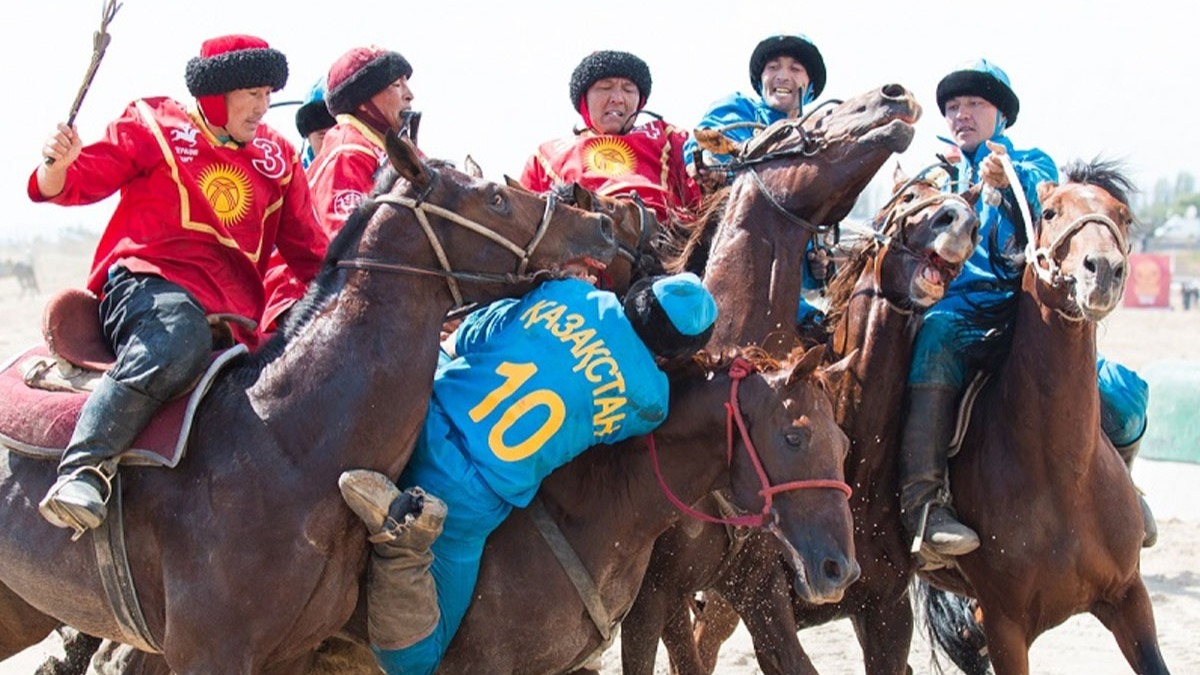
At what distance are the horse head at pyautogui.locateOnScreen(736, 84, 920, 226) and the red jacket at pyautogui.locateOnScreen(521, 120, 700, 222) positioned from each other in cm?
70

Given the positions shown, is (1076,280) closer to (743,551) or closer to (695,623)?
(743,551)

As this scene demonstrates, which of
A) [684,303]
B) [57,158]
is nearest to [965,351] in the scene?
[684,303]

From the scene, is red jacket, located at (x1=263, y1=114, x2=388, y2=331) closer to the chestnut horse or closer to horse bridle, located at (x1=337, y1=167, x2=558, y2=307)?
horse bridle, located at (x1=337, y1=167, x2=558, y2=307)

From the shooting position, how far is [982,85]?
23.2ft

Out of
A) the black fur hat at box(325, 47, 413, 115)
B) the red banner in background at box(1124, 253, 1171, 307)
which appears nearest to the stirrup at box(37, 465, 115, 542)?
the black fur hat at box(325, 47, 413, 115)

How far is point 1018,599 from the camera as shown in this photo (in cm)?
608

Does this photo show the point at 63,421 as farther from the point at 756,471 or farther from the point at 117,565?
the point at 756,471

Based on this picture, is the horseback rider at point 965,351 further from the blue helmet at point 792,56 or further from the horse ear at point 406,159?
the horse ear at point 406,159

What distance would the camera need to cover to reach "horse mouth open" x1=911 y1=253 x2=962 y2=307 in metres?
6.14

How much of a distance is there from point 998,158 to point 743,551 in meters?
1.95

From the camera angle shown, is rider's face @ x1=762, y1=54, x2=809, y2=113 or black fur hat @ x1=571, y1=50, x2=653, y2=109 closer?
black fur hat @ x1=571, y1=50, x2=653, y2=109

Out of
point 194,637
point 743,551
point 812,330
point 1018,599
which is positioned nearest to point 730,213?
point 812,330

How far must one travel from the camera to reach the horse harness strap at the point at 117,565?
4801mm

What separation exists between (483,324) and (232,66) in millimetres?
1251
